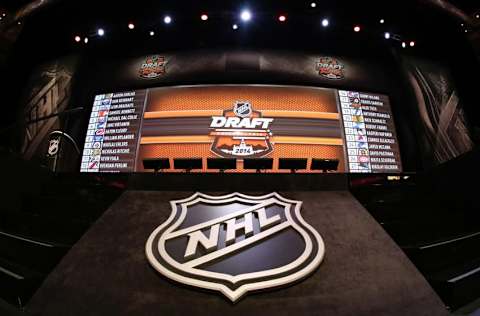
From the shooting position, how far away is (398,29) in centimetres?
619

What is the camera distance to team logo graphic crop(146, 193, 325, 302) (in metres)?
1.67

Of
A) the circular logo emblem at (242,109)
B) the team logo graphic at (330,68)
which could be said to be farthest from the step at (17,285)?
the team logo graphic at (330,68)

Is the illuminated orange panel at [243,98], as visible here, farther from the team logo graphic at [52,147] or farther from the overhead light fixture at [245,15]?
the team logo graphic at [52,147]

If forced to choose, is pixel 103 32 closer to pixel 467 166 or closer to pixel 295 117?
pixel 295 117

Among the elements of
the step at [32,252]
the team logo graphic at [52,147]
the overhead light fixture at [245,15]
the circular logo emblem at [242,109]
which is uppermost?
the overhead light fixture at [245,15]

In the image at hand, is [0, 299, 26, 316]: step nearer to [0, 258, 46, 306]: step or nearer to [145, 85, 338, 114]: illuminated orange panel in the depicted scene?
[0, 258, 46, 306]: step

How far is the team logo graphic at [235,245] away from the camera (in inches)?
65.6

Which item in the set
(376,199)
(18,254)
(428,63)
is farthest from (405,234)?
(428,63)

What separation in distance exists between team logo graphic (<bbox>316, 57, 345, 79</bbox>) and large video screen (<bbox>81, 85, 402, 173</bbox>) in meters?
0.52

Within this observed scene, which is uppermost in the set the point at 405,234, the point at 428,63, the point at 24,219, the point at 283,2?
the point at 283,2

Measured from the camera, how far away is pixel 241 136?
5.70 m

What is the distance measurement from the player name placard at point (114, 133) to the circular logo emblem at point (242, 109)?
82.5 inches

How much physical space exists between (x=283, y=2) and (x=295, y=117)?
245 cm

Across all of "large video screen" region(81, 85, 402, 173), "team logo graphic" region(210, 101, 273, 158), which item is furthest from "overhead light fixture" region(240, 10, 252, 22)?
"team logo graphic" region(210, 101, 273, 158)
